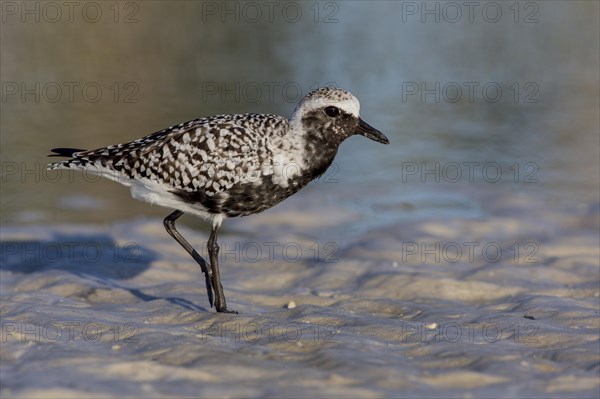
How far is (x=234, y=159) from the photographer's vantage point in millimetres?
9164

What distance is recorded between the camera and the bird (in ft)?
30.2

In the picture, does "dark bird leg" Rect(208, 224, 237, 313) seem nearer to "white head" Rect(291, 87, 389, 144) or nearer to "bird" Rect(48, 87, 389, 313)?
"bird" Rect(48, 87, 389, 313)

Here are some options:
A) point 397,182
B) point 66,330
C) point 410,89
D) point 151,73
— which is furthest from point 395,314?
point 151,73

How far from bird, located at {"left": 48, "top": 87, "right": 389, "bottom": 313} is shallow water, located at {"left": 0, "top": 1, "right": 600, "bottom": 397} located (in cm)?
101

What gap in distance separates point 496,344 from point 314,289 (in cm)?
312

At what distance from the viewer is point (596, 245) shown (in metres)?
12.0

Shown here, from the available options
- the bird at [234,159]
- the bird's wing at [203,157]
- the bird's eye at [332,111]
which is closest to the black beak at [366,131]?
the bird at [234,159]

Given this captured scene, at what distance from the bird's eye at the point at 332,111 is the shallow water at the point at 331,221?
5.88 ft

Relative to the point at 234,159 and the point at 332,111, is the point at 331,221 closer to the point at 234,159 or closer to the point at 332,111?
the point at 332,111

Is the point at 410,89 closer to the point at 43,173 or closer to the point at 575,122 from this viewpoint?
the point at 575,122

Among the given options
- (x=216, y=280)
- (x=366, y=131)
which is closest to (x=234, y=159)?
(x=216, y=280)

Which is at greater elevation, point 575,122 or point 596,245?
point 575,122

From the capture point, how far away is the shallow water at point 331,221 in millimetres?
7160

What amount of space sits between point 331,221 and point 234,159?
451 cm
